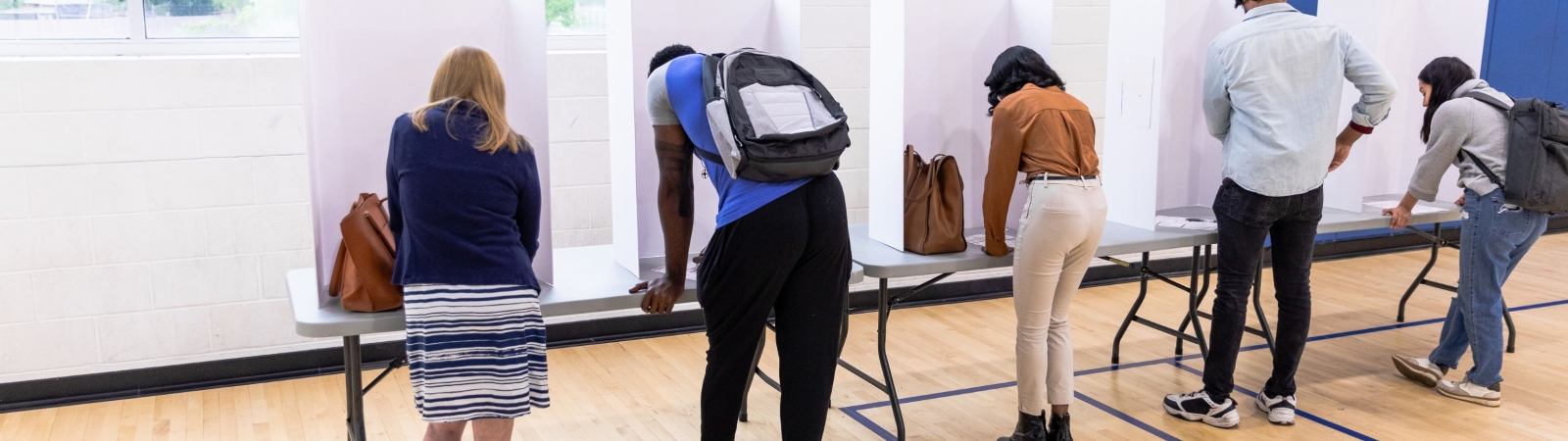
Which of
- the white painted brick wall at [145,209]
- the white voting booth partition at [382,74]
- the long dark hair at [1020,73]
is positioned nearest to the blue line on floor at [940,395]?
the long dark hair at [1020,73]

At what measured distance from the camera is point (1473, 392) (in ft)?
11.1

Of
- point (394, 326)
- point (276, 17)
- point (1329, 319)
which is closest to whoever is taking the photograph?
point (394, 326)

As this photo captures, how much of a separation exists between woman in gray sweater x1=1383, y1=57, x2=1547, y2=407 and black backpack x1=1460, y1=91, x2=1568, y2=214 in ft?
0.13

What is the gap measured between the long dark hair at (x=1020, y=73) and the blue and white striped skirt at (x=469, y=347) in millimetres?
1343

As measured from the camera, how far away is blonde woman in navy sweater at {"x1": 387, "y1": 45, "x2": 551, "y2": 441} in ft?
6.60

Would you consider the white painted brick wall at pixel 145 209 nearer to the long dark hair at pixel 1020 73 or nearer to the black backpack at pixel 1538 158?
the long dark hair at pixel 1020 73

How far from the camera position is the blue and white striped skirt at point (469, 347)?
6.82ft

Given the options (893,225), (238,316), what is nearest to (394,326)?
(893,225)

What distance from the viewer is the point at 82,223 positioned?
335 centimetres

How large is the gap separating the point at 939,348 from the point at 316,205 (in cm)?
241

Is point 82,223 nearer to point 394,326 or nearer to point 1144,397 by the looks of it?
point 394,326

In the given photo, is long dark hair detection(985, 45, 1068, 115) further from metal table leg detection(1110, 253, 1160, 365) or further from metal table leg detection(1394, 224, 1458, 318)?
metal table leg detection(1394, 224, 1458, 318)

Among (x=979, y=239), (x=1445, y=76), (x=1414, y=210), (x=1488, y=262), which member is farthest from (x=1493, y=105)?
(x=979, y=239)

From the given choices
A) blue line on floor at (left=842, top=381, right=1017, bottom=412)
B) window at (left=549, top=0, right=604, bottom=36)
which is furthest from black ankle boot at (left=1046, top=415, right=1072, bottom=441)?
window at (left=549, top=0, right=604, bottom=36)
